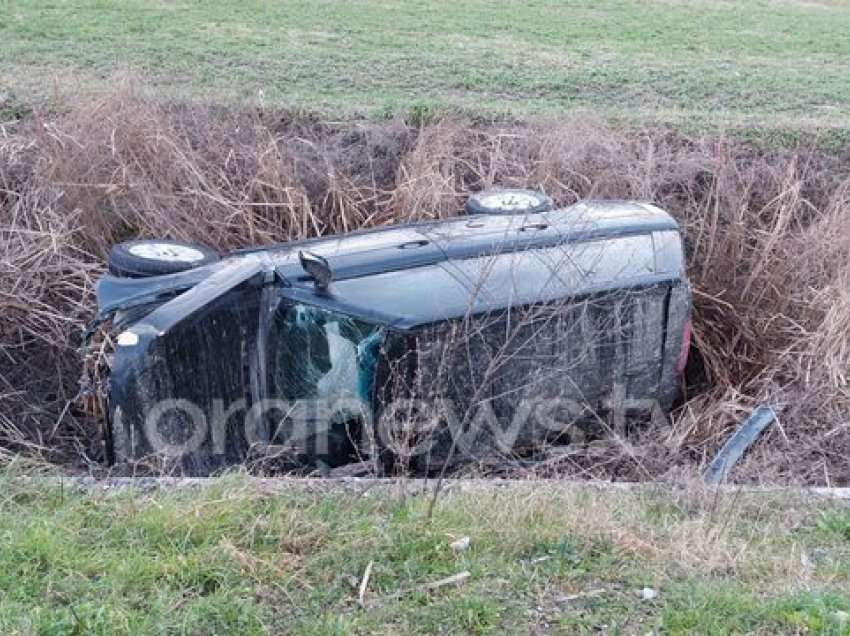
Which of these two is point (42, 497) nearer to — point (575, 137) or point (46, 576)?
point (46, 576)

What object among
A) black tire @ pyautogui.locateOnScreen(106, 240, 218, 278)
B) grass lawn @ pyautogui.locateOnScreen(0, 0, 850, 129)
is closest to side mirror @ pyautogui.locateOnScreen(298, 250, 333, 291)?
black tire @ pyautogui.locateOnScreen(106, 240, 218, 278)

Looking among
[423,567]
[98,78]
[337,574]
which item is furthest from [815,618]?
[98,78]

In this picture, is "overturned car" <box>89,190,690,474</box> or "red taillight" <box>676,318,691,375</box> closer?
"overturned car" <box>89,190,690,474</box>

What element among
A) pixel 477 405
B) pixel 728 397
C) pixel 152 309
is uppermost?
pixel 152 309

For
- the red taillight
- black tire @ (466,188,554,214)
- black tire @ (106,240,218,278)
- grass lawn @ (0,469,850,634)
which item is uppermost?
black tire @ (106,240,218,278)

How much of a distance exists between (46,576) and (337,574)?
1015 millimetres

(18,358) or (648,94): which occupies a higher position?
(648,94)

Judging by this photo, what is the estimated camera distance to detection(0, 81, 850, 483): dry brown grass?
23.0ft

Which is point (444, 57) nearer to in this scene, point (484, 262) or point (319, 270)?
point (484, 262)

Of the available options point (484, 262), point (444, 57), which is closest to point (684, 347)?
point (484, 262)

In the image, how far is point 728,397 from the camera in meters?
7.38

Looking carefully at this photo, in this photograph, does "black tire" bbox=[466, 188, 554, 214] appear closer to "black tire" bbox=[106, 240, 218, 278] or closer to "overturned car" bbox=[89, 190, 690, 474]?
"overturned car" bbox=[89, 190, 690, 474]

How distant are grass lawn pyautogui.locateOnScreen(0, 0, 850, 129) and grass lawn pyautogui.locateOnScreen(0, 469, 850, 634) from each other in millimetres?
6978

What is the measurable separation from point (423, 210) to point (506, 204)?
1389 millimetres
